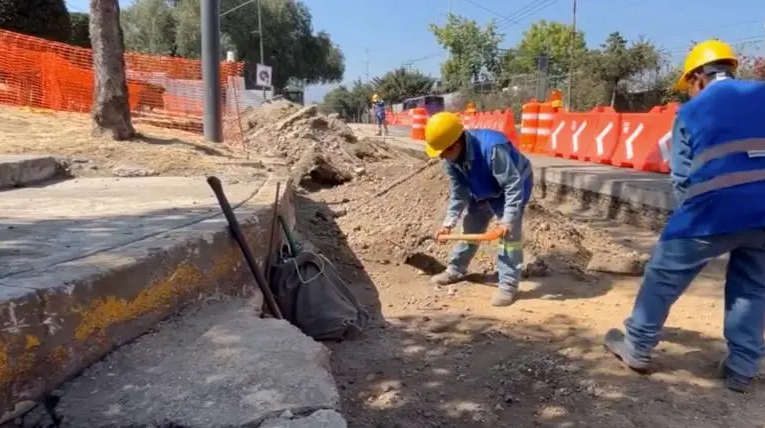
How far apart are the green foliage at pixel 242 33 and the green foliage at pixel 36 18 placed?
24.3m

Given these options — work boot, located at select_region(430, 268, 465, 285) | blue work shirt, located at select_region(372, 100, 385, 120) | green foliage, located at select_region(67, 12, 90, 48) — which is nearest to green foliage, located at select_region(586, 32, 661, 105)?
blue work shirt, located at select_region(372, 100, 385, 120)

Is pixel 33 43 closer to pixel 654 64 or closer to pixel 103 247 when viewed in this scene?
pixel 103 247

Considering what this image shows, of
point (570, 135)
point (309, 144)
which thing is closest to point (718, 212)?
point (309, 144)

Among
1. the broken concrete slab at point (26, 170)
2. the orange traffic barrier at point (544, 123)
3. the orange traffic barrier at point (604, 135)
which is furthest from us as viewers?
the orange traffic barrier at point (544, 123)

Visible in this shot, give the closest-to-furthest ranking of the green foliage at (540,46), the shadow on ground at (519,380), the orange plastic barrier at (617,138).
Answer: the shadow on ground at (519,380), the orange plastic barrier at (617,138), the green foliage at (540,46)

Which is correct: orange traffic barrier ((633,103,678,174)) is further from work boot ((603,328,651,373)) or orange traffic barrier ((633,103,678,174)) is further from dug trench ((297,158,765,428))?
work boot ((603,328,651,373))

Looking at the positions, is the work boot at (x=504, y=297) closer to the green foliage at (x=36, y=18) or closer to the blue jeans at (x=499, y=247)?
the blue jeans at (x=499, y=247)

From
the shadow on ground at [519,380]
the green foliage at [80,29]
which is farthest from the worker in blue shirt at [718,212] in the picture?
the green foliage at [80,29]

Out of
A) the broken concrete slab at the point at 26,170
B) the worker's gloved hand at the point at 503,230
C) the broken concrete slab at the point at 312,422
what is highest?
the broken concrete slab at the point at 26,170

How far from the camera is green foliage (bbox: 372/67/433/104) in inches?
2840

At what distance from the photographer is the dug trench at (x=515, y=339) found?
2977 mm

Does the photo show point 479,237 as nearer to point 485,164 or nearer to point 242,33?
point 485,164

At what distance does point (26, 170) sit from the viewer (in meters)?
5.90

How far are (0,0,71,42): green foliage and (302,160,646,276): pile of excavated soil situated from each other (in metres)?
14.1
